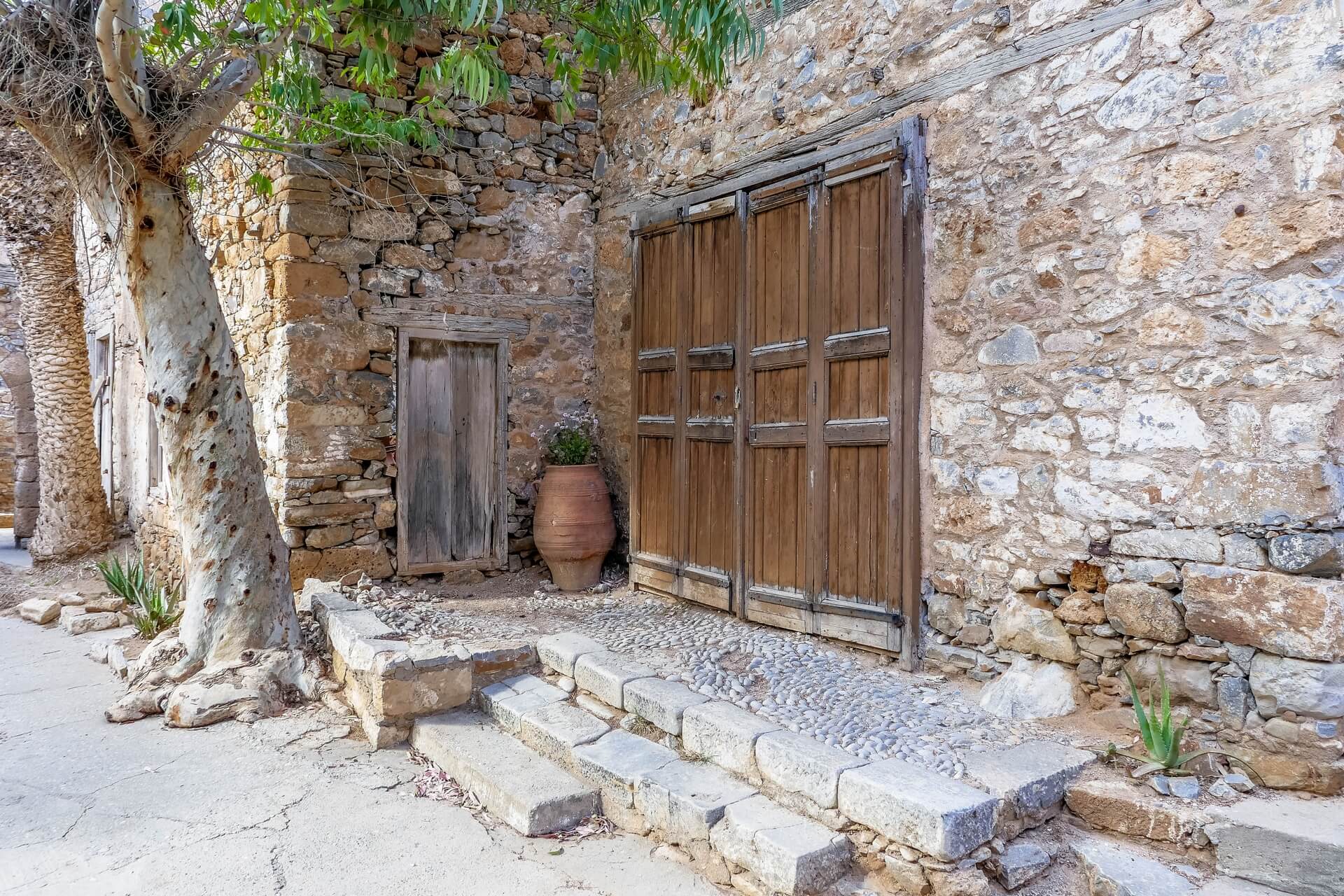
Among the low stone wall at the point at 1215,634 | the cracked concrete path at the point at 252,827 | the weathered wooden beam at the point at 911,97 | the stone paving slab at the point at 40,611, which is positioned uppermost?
the weathered wooden beam at the point at 911,97

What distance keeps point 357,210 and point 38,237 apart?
16.2 feet

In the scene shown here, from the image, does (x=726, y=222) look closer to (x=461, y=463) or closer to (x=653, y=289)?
(x=653, y=289)

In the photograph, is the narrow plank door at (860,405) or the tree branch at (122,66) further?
the narrow plank door at (860,405)

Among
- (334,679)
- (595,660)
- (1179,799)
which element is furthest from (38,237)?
(1179,799)

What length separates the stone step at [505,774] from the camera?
10.1 ft

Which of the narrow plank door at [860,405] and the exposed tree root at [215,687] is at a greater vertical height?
the narrow plank door at [860,405]

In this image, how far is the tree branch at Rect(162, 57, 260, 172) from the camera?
14.0 ft

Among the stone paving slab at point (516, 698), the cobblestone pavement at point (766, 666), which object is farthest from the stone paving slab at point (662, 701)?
the stone paving slab at point (516, 698)

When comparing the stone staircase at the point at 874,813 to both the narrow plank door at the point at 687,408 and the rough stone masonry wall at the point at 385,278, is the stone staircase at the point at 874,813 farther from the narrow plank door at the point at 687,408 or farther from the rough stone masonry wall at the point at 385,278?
the rough stone masonry wall at the point at 385,278

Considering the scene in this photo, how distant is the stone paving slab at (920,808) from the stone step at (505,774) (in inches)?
40.7

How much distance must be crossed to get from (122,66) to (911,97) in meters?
3.61

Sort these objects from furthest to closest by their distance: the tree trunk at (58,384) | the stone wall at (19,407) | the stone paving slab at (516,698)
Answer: the stone wall at (19,407) < the tree trunk at (58,384) < the stone paving slab at (516,698)

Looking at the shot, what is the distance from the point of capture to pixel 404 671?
12.7 feet

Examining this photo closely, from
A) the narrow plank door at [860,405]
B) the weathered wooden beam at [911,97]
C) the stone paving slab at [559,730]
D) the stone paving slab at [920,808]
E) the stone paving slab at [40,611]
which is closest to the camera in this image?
the stone paving slab at [920,808]
